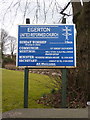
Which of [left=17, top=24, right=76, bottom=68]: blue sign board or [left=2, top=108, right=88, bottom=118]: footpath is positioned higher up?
[left=17, top=24, right=76, bottom=68]: blue sign board

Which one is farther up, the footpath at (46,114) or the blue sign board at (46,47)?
the blue sign board at (46,47)

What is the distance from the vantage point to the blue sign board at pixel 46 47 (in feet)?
17.2

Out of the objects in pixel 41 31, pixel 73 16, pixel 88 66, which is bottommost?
pixel 88 66

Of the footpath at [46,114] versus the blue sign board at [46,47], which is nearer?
the footpath at [46,114]

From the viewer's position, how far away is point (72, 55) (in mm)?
5270

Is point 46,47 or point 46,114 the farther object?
point 46,47

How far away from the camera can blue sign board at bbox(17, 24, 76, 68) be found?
524 cm

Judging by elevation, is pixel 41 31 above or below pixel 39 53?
above

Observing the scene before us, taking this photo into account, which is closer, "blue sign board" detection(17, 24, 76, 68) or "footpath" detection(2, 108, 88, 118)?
"footpath" detection(2, 108, 88, 118)

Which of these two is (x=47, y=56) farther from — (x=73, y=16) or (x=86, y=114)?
(x=73, y=16)

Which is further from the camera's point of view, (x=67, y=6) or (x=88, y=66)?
(x=67, y=6)

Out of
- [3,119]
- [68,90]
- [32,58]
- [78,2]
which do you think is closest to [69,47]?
[32,58]

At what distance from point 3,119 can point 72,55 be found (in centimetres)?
242

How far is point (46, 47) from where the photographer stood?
525 centimetres
